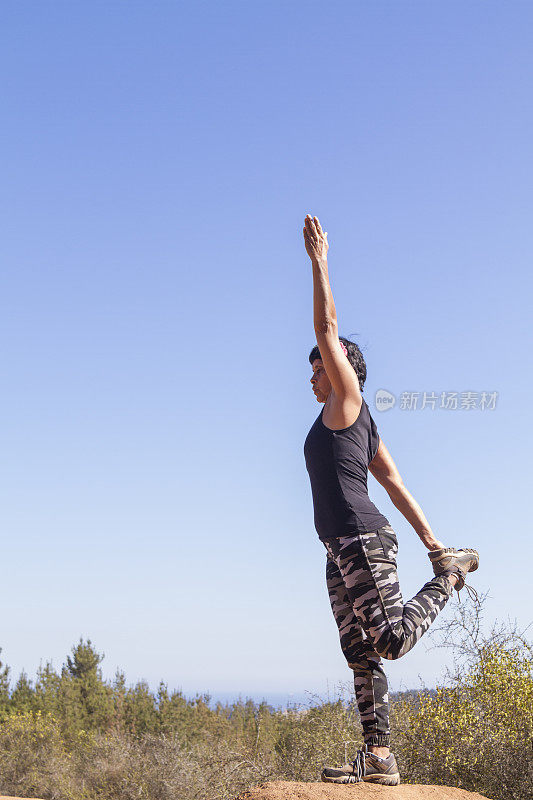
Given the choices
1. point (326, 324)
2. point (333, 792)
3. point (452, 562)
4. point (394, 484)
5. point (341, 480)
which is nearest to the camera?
point (333, 792)

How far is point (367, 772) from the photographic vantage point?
4285 millimetres


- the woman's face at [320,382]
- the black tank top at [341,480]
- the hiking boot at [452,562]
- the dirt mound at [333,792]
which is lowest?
the dirt mound at [333,792]

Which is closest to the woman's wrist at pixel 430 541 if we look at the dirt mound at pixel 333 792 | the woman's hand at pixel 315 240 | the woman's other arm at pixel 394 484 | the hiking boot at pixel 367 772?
the woman's other arm at pixel 394 484

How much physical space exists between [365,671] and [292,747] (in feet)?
28.3

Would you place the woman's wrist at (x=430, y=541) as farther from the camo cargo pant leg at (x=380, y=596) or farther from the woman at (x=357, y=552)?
the camo cargo pant leg at (x=380, y=596)

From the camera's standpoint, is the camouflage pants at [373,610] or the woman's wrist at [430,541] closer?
the camouflage pants at [373,610]

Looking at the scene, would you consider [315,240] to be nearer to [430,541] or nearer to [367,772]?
[430,541]

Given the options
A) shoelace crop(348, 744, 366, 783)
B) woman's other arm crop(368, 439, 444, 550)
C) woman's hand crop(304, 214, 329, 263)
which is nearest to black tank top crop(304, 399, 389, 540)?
woman's other arm crop(368, 439, 444, 550)

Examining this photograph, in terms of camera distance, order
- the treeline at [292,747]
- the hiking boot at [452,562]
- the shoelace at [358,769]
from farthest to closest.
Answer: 1. the treeline at [292,747]
2. the hiking boot at [452,562]
3. the shoelace at [358,769]

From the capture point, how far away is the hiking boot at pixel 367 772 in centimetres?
425

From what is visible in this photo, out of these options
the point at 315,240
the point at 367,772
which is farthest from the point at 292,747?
the point at 315,240

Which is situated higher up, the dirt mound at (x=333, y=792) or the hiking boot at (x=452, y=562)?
the hiking boot at (x=452, y=562)

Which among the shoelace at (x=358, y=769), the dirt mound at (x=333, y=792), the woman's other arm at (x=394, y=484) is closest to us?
the dirt mound at (x=333, y=792)

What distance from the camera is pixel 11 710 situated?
25125 millimetres
